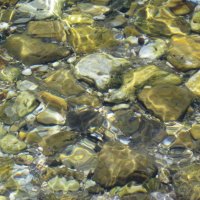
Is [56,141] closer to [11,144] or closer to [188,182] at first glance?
[11,144]

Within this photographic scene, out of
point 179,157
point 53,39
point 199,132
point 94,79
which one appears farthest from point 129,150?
point 53,39

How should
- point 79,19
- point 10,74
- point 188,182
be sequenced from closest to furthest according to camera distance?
A: 1. point 188,182
2. point 10,74
3. point 79,19

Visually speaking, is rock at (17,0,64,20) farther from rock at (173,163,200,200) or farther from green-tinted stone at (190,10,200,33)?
rock at (173,163,200,200)

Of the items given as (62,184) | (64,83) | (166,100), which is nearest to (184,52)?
(166,100)

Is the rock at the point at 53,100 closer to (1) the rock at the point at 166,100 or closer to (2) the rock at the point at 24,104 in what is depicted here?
(2) the rock at the point at 24,104

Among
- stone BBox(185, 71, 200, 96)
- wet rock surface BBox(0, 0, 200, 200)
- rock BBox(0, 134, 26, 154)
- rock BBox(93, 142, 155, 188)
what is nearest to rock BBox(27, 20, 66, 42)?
wet rock surface BBox(0, 0, 200, 200)

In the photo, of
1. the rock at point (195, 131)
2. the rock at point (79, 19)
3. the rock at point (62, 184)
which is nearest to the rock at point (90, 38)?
the rock at point (79, 19)

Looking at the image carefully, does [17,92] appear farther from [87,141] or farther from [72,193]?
[72,193]
